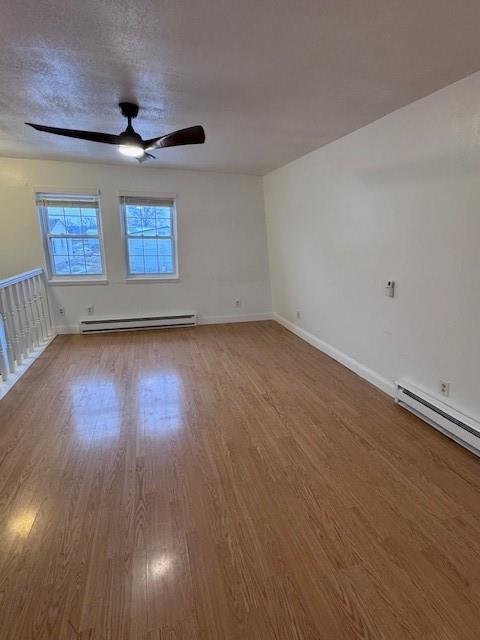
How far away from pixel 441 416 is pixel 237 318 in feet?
12.2

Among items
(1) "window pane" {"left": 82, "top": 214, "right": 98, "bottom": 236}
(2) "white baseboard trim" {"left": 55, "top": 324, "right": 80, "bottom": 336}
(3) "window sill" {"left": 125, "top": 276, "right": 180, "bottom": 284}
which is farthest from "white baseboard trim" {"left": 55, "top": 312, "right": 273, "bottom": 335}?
(1) "window pane" {"left": 82, "top": 214, "right": 98, "bottom": 236}

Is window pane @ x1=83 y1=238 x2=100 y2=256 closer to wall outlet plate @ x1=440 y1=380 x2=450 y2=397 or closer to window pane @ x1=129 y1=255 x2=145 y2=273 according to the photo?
window pane @ x1=129 y1=255 x2=145 y2=273

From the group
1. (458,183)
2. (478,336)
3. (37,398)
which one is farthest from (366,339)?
(37,398)

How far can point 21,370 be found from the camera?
11.7 ft

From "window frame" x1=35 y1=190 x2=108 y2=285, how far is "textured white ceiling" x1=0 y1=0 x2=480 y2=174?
163 centimetres

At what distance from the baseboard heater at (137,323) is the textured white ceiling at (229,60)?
8.77ft

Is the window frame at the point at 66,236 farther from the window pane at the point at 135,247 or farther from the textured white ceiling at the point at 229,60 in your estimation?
the textured white ceiling at the point at 229,60

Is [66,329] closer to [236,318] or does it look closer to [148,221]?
[148,221]

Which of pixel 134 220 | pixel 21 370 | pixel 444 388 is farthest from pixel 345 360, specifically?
pixel 134 220

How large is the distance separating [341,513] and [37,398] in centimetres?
268

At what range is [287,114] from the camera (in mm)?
2742

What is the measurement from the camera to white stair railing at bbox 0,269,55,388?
3.31m

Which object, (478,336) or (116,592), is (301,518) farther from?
(478,336)

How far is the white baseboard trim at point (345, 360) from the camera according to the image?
120 inches
